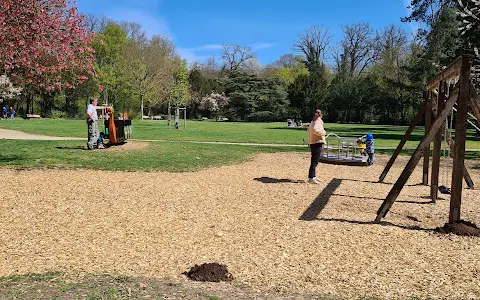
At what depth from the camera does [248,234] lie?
6.72 m

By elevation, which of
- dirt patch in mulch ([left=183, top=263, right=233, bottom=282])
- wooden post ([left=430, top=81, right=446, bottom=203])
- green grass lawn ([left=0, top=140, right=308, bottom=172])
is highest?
wooden post ([left=430, top=81, right=446, bottom=203])

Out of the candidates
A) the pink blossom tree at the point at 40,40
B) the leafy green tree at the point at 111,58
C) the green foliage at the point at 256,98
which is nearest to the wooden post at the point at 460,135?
the pink blossom tree at the point at 40,40

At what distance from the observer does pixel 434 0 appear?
39.5 metres

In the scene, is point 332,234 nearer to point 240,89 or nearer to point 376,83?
point 376,83

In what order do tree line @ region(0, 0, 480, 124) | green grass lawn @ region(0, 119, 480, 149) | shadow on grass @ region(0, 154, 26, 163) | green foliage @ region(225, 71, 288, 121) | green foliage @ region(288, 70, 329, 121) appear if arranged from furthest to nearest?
1. green foliage @ region(225, 71, 288, 121)
2. green foliage @ region(288, 70, 329, 121)
3. tree line @ region(0, 0, 480, 124)
4. green grass lawn @ region(0, 119, 480, 149)
5. shadow on grass @ region(0, 154, 26, 163)

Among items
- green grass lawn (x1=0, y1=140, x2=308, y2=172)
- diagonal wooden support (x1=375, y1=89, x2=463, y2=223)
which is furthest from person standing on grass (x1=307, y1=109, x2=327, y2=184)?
green grass lawn (x1=0, y1=140, x2=308, y2=172)

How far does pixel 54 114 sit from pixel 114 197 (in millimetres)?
56983

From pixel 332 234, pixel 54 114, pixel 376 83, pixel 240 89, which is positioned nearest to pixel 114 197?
pixel 332 234

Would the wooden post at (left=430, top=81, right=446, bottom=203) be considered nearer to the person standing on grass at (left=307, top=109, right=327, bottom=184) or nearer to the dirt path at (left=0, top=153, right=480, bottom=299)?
the dirt path at (left=0, top=153, right=480, bottom=299)

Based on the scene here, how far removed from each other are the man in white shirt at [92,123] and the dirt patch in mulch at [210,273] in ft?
37.1

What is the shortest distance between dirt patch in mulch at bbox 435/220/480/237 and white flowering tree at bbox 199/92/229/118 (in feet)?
233

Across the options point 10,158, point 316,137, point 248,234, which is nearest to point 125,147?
point 10,158

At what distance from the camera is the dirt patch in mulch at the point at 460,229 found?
6.67 metres

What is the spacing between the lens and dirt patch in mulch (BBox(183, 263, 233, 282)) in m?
4.96
